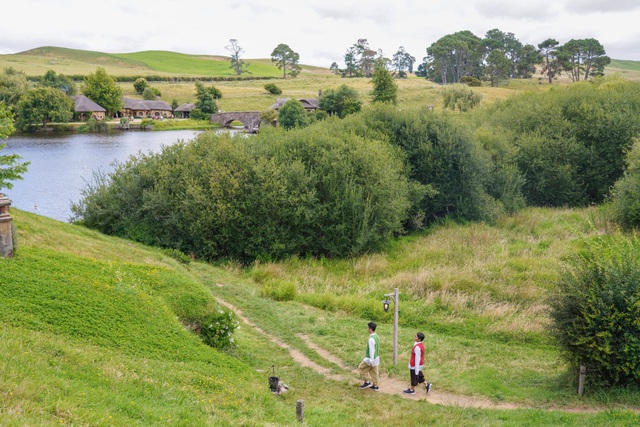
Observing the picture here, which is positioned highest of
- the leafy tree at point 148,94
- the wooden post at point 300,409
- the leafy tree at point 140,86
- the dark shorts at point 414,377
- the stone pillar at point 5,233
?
the leafy tree at point 140,86

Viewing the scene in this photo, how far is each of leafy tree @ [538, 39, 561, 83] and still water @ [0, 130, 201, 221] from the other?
78565 millimetres

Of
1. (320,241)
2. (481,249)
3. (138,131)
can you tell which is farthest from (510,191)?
(138,131)

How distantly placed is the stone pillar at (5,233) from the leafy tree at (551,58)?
117 meters

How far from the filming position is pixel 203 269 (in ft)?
85.4

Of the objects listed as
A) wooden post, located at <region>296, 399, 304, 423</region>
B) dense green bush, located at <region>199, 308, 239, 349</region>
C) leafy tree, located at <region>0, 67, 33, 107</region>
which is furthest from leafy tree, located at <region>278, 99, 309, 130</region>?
wooden post, located at <region>296, 399, 304, 423</region>

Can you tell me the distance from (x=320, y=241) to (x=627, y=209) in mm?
20962

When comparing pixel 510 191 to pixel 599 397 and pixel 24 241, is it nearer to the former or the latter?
pixel 599 397

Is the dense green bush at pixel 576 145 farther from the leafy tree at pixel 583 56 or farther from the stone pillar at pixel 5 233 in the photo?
the leafy tree at pixel 583 56

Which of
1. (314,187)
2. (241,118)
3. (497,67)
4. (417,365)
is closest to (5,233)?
(417,365)

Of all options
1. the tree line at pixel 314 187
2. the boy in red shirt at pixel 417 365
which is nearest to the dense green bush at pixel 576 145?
the tree line at pixel 314 187

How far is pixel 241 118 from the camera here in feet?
286

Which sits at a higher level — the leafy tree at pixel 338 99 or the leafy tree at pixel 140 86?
the leafy tree at pixel 140 86

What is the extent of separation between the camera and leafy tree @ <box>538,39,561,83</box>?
112 metres

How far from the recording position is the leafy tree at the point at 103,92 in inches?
3506
